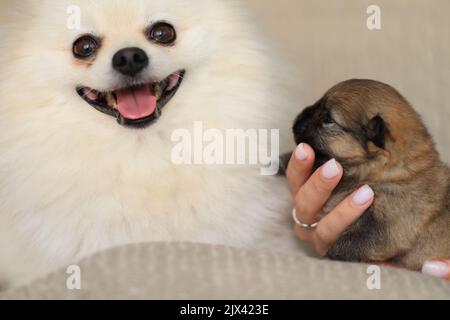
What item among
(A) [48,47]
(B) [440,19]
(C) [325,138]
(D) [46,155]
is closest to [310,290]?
(C) [325,138]

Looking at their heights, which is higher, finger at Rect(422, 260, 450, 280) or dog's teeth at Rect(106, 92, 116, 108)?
dog's teeth at Rect(106, 92, 116, 108)

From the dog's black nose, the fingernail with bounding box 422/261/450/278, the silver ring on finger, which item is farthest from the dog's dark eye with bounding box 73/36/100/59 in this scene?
the fingernail with bounding box 422/261/450/278

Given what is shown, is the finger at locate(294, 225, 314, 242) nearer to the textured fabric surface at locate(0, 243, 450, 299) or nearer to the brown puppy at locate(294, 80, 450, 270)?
the brown puppy at locate(294, 80, 450, 270)

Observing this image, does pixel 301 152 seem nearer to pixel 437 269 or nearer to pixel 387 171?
pixel 387 171

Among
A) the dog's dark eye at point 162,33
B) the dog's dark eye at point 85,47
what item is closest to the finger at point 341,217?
the dog's dark eye at point 162,33

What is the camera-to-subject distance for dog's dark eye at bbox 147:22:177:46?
1.56m

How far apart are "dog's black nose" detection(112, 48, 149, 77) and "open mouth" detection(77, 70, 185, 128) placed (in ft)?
0.24

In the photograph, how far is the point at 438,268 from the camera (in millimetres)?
1351

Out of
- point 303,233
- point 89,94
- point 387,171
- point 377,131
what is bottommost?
point 303,233

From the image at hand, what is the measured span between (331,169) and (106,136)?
1.89ft

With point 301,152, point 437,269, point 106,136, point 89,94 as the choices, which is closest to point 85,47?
point 89,94

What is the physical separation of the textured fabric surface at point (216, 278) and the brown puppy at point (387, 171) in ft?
0.68

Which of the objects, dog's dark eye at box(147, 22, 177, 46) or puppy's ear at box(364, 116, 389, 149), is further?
dog's dark eye at box(147, 22, 177, 46)

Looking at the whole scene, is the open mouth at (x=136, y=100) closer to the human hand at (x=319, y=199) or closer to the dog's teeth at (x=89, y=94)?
the dog's teeth at (x=89, y=94)
